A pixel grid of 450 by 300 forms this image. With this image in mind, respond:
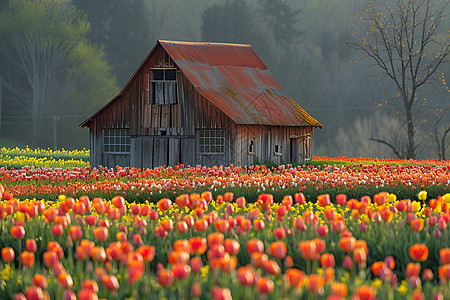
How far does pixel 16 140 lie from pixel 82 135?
266 inches

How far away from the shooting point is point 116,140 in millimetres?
34438

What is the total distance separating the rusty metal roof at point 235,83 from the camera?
32219 mm

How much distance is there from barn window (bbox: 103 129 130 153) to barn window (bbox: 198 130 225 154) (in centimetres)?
393

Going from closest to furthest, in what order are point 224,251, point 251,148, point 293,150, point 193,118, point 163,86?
point 224,251
point 193,118
point 251,148
point 163,86
point 293,150

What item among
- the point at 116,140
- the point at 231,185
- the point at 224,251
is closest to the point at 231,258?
the point at 224,251

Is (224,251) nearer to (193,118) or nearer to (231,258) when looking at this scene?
(231,258)

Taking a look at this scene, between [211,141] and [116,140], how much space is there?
5.01 m

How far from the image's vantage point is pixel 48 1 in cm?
7194

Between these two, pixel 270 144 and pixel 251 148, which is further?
pixel 270 144

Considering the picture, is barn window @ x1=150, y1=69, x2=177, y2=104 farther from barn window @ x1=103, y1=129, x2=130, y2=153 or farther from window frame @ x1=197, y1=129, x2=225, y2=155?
barn window @ x1=103, y1=129, x2=130, y2=153

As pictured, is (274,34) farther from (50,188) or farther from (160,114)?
(50,188)

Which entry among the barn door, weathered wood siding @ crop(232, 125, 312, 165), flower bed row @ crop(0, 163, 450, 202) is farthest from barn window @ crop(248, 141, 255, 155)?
flower bed row @ crop(0, 163, 450, 202)

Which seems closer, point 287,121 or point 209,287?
point 209,287

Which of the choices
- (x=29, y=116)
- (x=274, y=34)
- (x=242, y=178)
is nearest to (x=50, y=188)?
(x=242, y=178)
